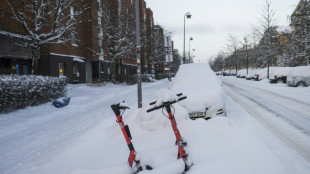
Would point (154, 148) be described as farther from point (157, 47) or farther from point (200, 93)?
point (157, 47)

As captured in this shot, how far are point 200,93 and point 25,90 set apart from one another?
725 centimetres

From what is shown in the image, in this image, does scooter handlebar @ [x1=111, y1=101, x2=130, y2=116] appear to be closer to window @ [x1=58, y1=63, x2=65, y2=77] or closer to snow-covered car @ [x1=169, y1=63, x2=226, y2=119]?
snow-covered car @ [x1=169, y1=63, x2=226, y2=119]

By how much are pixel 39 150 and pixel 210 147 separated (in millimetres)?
3903

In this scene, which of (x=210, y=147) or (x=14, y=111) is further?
(x=14, y=111)

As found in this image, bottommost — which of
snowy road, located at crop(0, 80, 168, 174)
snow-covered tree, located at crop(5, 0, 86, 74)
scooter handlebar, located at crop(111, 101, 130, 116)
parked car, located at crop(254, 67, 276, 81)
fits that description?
snowy road, located at crop(0, 80, 168, 174)

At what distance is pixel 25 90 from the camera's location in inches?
370

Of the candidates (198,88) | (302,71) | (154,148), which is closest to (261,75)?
(302,71)

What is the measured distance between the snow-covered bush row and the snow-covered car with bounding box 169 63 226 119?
6121 millimetres

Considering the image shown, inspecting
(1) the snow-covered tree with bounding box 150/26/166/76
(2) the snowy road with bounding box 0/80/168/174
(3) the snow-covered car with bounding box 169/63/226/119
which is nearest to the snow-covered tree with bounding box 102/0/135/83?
(2) the snowy road with bounding box 0/80/168/174

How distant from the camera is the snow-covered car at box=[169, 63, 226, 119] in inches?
241

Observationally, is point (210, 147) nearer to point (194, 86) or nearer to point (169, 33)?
point (194, 86)

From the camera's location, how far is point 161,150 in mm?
4008

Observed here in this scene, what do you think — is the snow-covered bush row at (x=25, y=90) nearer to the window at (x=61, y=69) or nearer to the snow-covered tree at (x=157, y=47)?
the window at (x=61, y=69)

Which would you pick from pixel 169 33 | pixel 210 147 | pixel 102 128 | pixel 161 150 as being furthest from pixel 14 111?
pixel 169 33
